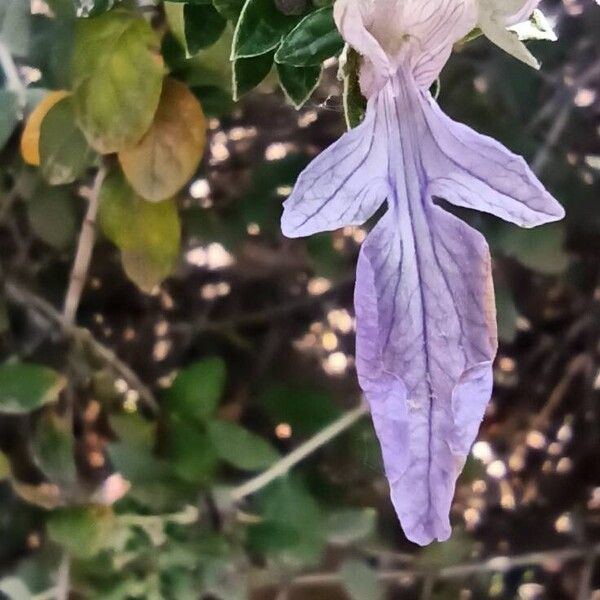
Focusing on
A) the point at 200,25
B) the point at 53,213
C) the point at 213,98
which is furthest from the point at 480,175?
the point at 53,213

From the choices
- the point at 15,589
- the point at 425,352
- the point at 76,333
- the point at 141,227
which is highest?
the point at 425,352

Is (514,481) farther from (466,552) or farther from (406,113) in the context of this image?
(406,113)

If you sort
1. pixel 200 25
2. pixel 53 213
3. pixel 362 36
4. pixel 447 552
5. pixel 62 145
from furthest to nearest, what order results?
pixel 447 552 → pixel 53 213 → pixel 62 145 → pixel 200 25 → pixel 362 36

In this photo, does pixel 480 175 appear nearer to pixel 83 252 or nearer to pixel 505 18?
pixel 505 18

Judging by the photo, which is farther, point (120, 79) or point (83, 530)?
point (83, 530)

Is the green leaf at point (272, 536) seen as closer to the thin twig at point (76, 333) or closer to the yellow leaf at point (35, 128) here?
the thin twig at point (76, 333)

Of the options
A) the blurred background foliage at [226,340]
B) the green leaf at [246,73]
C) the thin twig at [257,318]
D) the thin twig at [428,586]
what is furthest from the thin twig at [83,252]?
the thin twig at [428,586]

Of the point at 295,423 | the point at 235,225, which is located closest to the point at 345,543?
the point at 295,423
